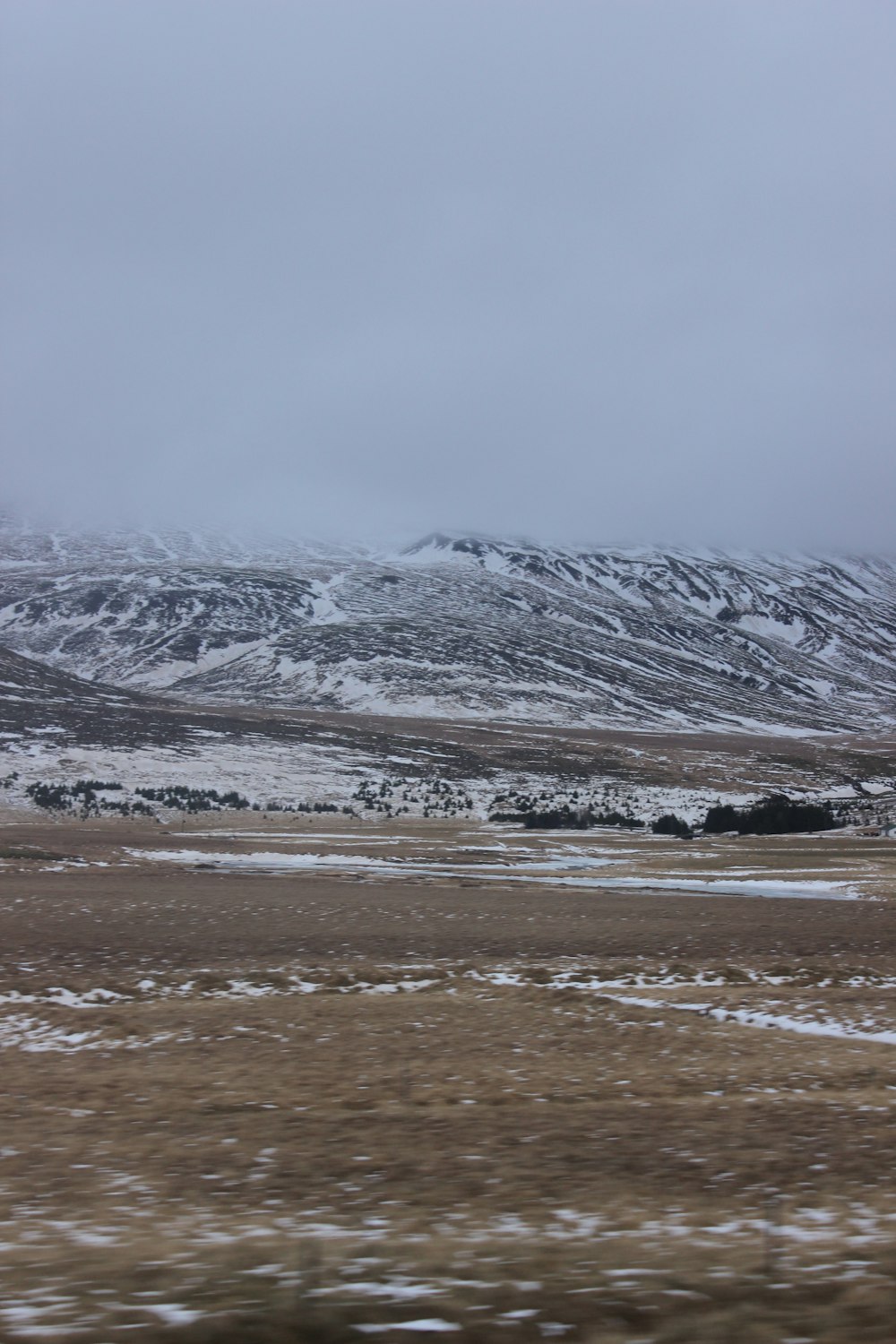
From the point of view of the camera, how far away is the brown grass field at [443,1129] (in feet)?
20.6

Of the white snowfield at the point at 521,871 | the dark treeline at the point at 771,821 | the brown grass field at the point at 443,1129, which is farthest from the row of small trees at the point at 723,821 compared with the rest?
the brown grass field at the point at 443,1129

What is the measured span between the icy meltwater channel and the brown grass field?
1508cm

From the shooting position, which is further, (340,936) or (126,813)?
(126,813)

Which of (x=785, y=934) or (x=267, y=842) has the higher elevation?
(x=785, y=934)

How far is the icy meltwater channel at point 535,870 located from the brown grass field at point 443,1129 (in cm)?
1508

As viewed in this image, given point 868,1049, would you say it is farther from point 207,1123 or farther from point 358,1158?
point 207,1123

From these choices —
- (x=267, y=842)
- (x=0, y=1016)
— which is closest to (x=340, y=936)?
(x=0, y=1016)

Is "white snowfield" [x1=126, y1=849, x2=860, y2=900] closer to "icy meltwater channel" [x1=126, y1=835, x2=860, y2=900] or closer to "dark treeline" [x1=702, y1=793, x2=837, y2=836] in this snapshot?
"icy meltwater channel" [x1=126, y1=835, x2=860, y2=900]

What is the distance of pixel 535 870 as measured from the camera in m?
56.8

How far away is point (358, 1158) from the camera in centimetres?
1066

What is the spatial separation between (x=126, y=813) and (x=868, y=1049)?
3406 inches

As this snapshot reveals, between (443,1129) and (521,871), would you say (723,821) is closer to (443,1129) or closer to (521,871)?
(521,871)

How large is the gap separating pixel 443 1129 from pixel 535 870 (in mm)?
45908

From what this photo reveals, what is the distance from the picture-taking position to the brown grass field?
6.29 m
